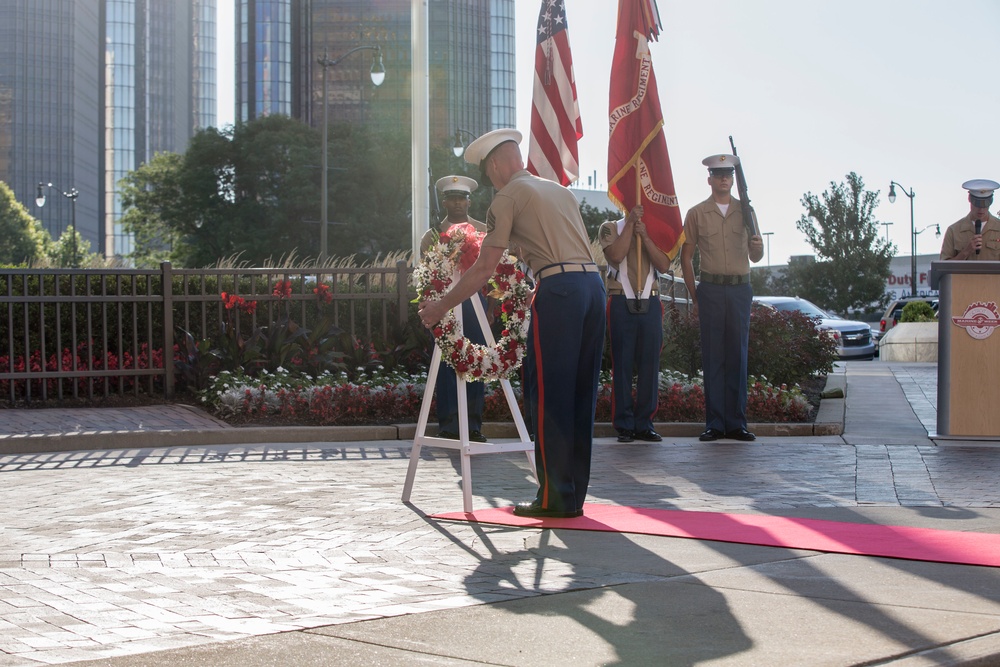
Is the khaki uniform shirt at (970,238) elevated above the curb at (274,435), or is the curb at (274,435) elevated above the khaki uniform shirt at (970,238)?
the khaki uniform shirt at (970,238)

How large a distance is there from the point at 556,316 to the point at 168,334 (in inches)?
331

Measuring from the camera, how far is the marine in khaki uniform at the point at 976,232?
10.8m

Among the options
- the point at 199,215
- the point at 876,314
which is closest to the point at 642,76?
the point at 876,314

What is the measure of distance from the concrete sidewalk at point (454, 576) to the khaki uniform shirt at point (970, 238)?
2.90 metres

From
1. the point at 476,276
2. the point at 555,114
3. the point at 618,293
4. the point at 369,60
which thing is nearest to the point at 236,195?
the point at 555,114

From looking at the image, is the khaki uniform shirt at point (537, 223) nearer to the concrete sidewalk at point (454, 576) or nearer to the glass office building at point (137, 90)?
the concrete sidewalk at point (454, 576)

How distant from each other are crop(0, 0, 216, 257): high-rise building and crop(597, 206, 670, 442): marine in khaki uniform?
5498 inches

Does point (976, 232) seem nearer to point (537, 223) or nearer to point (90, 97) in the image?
point (537, 223)

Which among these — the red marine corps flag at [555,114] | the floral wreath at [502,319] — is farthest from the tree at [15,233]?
the floral wreath at [502,319]

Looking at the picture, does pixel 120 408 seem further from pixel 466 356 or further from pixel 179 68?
pixel 179 68

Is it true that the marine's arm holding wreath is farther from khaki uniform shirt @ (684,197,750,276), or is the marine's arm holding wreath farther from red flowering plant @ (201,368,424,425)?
red flowering plant @ (201,368,424,425)

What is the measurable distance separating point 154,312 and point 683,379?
611cm

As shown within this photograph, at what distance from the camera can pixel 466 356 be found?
670 centimetres

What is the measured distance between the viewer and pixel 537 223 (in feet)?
20.8
